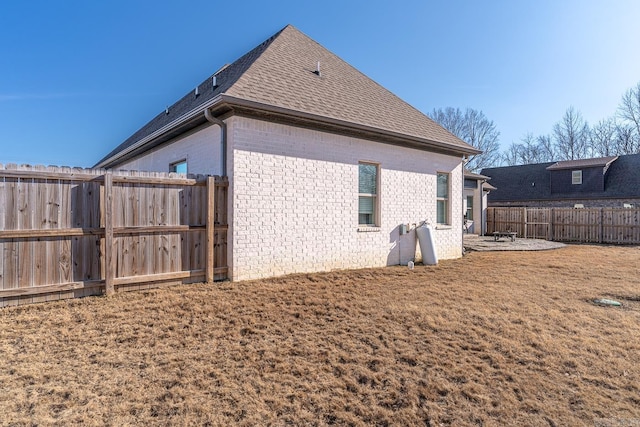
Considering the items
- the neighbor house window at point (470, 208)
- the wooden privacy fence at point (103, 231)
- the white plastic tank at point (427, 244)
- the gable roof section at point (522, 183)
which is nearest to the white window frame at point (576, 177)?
the gable roof section at point (522, 183)

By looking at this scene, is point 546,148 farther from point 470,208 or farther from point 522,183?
point 470,208

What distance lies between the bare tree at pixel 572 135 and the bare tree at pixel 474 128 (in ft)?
21.1

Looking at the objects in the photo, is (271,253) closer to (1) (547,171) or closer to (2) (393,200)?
(2) (393,200)

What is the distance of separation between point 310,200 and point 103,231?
3.82m

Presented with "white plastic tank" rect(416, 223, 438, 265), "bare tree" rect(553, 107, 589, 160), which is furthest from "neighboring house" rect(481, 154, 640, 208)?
"white plastic tank" rect(416, 223, 438, 265)

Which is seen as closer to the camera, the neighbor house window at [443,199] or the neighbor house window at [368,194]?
the neighbor house window at [368,194]

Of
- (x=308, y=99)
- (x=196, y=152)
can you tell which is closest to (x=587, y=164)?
(x=308, y=99)

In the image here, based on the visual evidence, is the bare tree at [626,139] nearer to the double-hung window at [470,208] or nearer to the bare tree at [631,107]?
the bare tree at [631,107]

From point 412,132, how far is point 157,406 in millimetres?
8221

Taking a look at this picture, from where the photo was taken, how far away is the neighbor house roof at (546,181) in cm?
2033

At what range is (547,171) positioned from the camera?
24359 millimetres

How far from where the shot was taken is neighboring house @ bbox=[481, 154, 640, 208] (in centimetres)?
2033

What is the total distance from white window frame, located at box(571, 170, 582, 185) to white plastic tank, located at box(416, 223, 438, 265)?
20.0m

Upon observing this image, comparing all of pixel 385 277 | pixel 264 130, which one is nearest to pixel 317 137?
pixel 264 130
